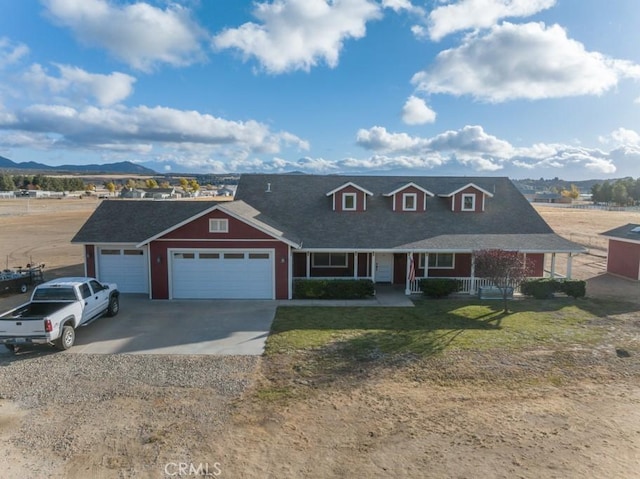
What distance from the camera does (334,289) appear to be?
19.4m

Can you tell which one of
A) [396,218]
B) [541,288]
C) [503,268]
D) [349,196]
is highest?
[349,196]

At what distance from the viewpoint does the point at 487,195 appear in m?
24.0

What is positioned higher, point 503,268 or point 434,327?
point 503,268

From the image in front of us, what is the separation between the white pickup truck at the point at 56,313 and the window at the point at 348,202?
12.7 metres

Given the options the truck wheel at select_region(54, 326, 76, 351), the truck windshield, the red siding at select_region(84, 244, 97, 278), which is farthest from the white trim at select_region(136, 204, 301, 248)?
the truck wheel at select_region(54, 326, 76, 351)

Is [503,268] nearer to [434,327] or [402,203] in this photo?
[434,327]

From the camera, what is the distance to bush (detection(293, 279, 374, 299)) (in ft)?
63.6

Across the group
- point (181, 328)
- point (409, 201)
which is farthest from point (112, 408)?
point (409, 201)

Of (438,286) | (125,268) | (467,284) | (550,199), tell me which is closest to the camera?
(438,286)

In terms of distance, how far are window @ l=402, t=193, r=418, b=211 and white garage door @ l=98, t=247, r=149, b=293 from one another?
14.2 metres

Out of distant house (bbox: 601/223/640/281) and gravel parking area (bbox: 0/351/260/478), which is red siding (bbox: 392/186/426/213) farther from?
gravel parking area (bbox: 0/351/260/478)

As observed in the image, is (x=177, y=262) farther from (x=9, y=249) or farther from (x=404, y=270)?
(x=9, y=249)

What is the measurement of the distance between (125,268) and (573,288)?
21815 millimetres

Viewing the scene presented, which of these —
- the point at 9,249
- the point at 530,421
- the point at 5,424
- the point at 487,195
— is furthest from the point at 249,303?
the point at 9,249
